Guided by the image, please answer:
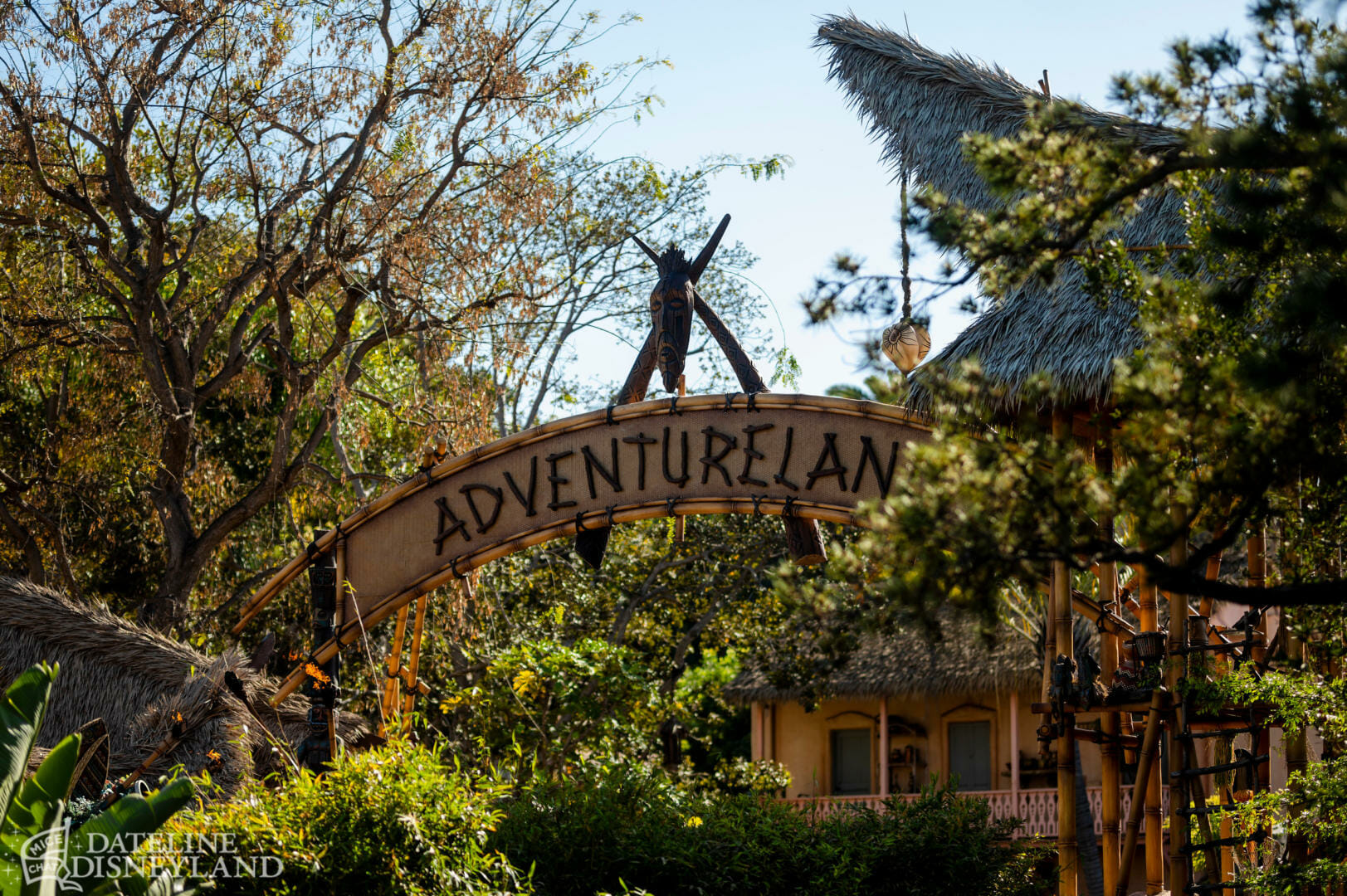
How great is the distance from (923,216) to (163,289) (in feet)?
40.2

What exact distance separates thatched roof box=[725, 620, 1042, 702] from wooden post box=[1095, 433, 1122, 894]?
8.11 metres

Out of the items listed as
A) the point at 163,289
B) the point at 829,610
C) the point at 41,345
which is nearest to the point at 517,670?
the point at 41,345

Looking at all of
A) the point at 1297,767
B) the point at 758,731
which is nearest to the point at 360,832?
the point at 1297,767

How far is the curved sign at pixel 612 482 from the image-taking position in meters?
7.08

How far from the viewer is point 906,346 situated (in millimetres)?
7312

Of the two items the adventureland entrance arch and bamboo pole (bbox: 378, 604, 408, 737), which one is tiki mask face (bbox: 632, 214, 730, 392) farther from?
bamboo pole (bbox: 378, 604, 408, 737)

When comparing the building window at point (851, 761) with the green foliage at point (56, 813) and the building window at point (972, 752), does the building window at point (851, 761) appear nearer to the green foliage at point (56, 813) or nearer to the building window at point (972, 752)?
the building window at point (972, 752)

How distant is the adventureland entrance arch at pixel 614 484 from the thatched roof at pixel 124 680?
1.54 ft

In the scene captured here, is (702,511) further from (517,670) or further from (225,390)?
(225,390)

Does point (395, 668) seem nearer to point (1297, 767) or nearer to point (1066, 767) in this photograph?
point (1066, 767)

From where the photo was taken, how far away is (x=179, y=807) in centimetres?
514

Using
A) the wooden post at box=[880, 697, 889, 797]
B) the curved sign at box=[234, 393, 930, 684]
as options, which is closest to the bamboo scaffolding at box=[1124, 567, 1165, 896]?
the curved sign at box=[234, 393, 930, 684]

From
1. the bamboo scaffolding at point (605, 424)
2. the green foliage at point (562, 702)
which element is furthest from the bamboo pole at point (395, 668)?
the green foliage at point (562, 702)

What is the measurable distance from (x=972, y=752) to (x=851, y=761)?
74.0 inches
